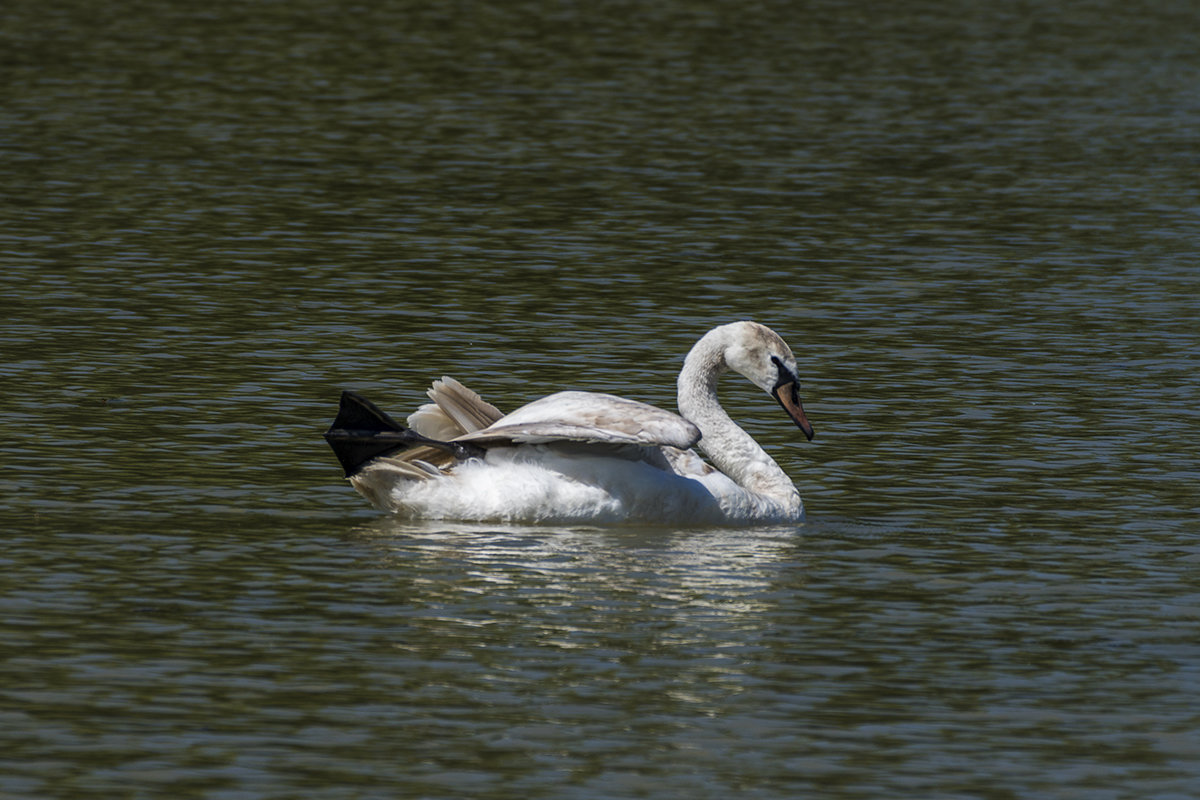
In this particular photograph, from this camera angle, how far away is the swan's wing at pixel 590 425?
1471 cm

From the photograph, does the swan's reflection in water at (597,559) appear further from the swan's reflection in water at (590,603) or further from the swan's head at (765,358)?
the swan's head at (765,358)

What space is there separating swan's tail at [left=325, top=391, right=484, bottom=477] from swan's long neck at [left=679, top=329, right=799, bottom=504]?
6.28ft

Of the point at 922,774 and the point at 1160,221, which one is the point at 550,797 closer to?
the point at 922,774

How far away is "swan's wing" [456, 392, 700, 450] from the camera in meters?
14.7

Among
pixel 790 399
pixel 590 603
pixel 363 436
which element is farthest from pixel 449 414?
pixel 590 603

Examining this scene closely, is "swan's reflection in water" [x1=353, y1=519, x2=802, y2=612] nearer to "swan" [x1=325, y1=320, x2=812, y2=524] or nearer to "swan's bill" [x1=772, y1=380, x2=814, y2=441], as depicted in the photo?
"swan" [x1=325, y1=320, x2=812, y2=524]

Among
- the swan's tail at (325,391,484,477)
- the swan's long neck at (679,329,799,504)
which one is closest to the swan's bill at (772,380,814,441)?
the swan's long neck at (679,329,799,504)

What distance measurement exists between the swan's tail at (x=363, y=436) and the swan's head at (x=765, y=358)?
223cm

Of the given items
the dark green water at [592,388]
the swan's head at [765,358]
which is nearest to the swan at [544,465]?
the dark green water at [592,388]

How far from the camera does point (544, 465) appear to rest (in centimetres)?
1512

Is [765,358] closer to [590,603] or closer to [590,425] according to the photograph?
[590,425]

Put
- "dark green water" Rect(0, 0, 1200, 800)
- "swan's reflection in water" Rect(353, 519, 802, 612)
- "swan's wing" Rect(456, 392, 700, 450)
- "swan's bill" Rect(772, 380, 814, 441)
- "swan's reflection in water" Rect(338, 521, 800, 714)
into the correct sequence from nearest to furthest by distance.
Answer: "dark green water" Rect(0, 0, 1200, 800) → "swan's reflection in water" Rect(338, 521, 800, 714) → "swan's reflection in water" Rect(353, 519, 802, 612) → "swan's wing" Rect(456, 392, 700, 450) → "swan's bill" Rect(772, 380, 814, 441)

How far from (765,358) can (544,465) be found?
198 cm

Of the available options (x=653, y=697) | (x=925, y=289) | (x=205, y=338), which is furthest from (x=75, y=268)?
(x=653, y=697)
